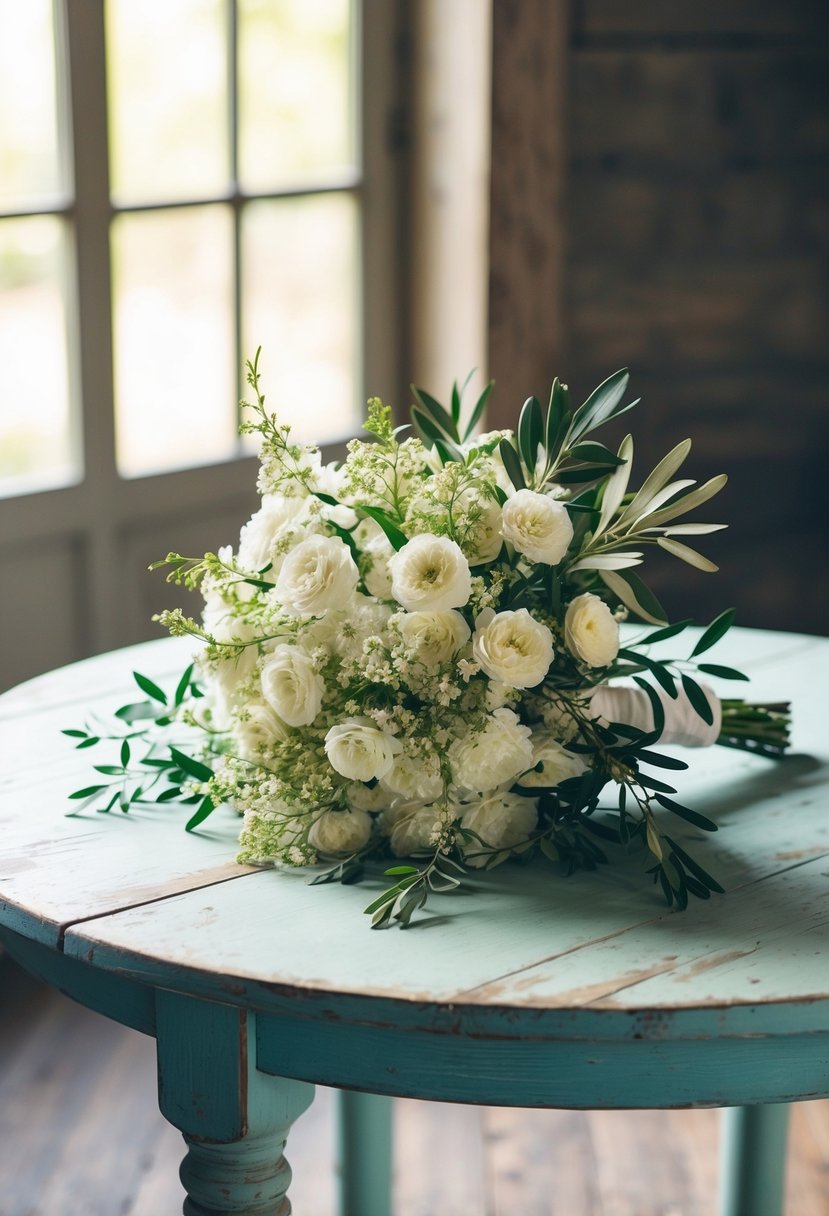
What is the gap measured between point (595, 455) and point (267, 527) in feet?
0.87

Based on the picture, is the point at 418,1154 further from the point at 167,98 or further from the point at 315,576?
the point at 167,98

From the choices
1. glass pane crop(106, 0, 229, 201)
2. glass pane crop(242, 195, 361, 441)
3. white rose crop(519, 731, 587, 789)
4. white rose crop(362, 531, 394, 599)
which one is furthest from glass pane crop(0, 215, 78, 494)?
white rose crop(519, 731, 587, 789)

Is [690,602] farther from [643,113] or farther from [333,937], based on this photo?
[333,937]

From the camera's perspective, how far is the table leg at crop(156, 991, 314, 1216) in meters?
0.99

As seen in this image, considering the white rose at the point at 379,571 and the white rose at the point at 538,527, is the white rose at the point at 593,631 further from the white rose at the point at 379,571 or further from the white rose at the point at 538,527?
the white rose at the point at 379,571

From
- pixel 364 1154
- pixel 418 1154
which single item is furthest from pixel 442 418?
pixel 418 1154

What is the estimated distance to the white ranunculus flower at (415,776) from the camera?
3.62ft

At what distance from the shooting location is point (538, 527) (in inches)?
43.0

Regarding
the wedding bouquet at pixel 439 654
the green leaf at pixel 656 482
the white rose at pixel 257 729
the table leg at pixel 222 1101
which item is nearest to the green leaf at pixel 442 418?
the wedding bouquet at pixel 439 654

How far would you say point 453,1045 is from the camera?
0.94 meters

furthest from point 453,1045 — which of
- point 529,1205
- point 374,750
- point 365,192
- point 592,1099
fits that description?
point 365,192

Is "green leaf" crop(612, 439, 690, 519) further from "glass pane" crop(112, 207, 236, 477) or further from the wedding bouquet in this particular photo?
"glass pane" crop(112, 207, 236, 477)

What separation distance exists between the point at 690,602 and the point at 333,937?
2046 millimetres

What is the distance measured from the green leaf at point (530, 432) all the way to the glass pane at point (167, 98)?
1.40 metres
